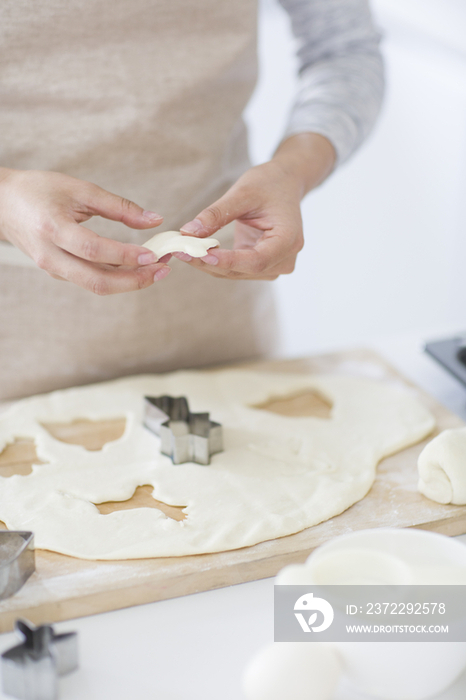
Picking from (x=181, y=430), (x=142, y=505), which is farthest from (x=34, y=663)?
(x=181, y=430)

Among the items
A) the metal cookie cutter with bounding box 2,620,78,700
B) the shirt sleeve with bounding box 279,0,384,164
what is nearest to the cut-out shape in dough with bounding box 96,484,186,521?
the metal cookie cutter with bounding box 2,620,78,700

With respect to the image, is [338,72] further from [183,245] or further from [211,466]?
[211,466]

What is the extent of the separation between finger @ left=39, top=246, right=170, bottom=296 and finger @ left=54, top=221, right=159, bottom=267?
2 centimetres

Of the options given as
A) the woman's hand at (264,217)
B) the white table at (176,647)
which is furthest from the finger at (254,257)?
the white table at (176,647)

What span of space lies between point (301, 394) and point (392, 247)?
1.74m

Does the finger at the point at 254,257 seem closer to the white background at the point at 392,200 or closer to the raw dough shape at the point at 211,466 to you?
Result: the raw dough shape at the point at 211,466

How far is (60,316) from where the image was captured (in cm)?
111

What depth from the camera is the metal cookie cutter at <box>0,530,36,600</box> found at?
2.11 ft

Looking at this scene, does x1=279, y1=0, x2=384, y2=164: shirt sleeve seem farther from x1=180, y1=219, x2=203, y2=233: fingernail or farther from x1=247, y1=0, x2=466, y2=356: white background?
x1=247, y1=0, x2=466, y2=356: white background

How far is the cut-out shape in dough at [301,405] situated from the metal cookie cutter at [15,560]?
1.71 ft

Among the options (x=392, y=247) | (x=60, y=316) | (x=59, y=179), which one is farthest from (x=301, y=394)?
(x=392, y=247)

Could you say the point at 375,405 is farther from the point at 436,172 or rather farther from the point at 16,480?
the point at 436,172

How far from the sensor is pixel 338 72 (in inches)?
45.1

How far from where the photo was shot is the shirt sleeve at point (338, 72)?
1.09m
